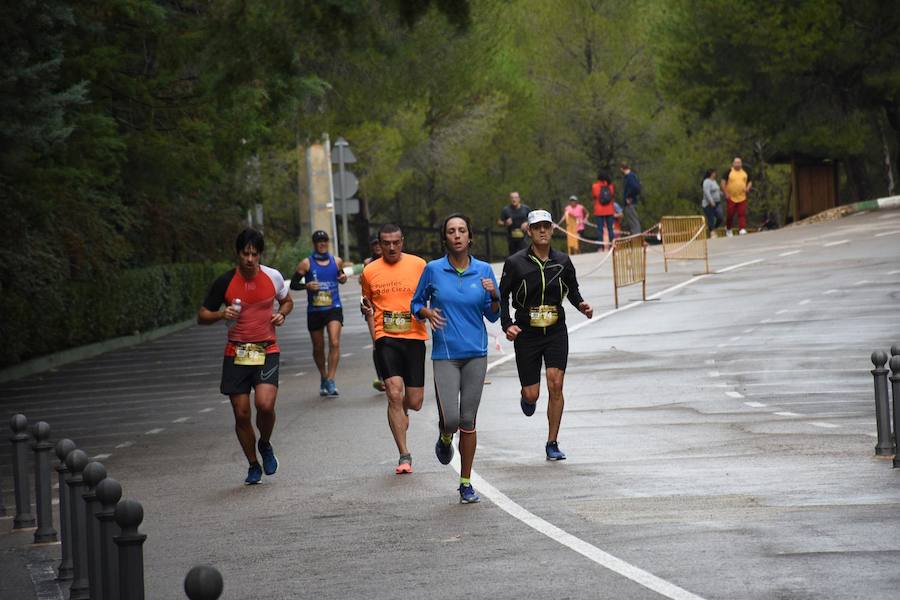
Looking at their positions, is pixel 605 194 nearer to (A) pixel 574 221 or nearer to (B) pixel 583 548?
(A) pixel 574 221

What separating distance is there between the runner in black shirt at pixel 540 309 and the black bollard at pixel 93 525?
5.42 meters

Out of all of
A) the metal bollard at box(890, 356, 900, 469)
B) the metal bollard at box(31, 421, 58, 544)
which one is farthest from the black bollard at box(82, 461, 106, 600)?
the metal bollard at box(890, 356, 900, 469)

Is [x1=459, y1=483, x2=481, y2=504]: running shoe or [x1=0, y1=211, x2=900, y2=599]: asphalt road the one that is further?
[x1=459, y1=483, x2=481, y2=504]: running shoe

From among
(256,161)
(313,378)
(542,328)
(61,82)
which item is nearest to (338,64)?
(256,161)

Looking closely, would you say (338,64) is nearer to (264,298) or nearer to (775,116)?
(775,116)

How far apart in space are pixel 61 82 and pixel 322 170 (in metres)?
28.8

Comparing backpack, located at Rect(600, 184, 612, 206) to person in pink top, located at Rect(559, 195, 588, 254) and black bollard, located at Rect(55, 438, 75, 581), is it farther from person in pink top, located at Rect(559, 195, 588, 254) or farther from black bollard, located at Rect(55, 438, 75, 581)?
black bollard, located at Rect(55, 438, 75, 581)

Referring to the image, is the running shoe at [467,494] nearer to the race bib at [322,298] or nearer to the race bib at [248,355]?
the race bib at [248,355]

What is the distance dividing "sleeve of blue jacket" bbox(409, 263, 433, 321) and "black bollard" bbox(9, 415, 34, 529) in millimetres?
2831

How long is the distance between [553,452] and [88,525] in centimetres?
572

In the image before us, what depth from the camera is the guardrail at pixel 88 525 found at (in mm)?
7000

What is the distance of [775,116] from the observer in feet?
191

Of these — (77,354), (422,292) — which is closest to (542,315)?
(422,292)

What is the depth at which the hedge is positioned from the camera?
28016 millimetres
